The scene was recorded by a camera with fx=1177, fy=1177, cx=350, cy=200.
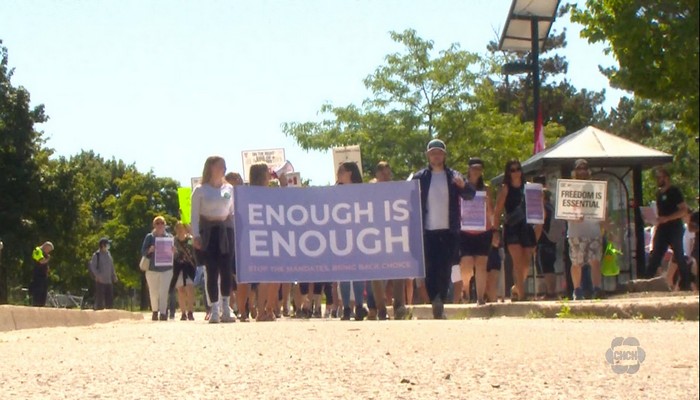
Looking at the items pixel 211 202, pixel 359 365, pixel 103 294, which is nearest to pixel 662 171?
pixel 359 365

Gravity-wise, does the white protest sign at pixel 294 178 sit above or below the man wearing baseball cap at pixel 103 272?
above

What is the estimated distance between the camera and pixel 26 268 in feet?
170

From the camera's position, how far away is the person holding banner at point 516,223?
962cm

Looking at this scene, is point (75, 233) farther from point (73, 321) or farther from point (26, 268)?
point (73, 321)

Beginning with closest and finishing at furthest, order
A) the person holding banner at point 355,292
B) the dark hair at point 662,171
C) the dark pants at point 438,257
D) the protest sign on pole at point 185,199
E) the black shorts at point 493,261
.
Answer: the dark hair at point 662,171, the dark pants at point 438,257, the person holding banner at point 355,292, the black shorts at point 493,261, the protest sign on pole at point 185,199

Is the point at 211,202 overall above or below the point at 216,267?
above

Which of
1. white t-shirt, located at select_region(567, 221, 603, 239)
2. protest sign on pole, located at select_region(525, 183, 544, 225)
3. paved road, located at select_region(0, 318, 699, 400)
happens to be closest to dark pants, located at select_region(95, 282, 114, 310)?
paved road, located at select_region(0, 318, 699, 400)

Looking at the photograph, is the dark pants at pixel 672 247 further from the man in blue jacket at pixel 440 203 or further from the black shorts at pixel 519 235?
the black shorts at pixel 519 235

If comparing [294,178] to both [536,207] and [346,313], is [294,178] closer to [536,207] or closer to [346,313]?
[346,313]

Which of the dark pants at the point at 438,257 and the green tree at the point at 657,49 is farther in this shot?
the dark pants at the point at 438,257

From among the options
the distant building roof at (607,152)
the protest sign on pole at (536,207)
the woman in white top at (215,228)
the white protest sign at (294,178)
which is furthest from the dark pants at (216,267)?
the distant building roof at (607,152)

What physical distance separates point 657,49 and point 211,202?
31.3 feet

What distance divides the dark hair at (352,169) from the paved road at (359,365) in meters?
2.18

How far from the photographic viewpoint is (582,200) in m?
1.66
